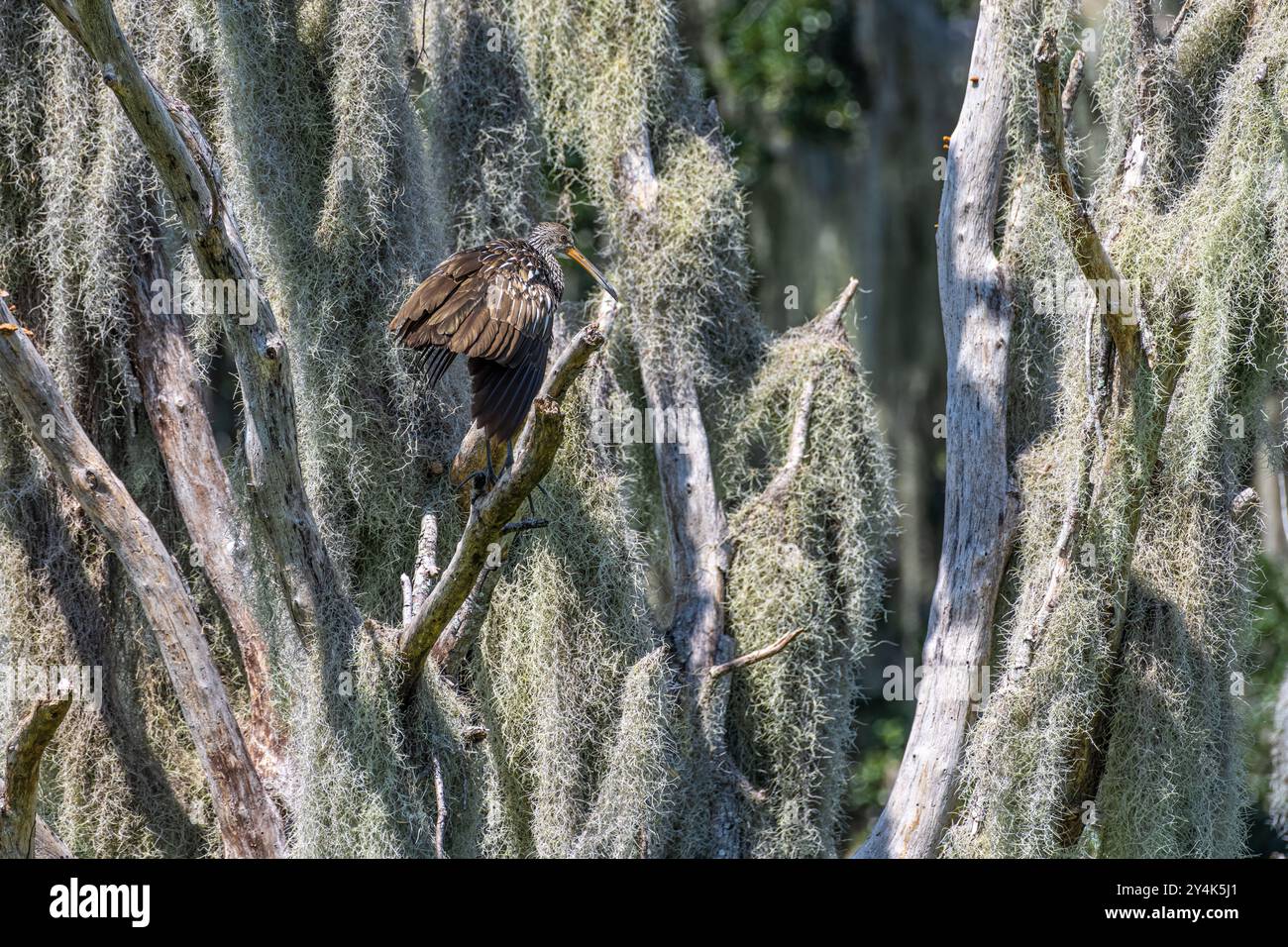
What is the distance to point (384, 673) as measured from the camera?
374 centimetres

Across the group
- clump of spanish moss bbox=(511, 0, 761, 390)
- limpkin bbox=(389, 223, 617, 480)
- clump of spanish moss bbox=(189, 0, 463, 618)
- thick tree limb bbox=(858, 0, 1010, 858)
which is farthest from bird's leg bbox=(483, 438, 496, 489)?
thick tree limb bbox=(858, 0, 1010, 858)

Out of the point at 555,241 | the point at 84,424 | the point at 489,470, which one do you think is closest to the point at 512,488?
the point at 489,470

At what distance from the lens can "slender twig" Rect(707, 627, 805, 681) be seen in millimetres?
4359

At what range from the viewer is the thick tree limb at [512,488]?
9.93 ft

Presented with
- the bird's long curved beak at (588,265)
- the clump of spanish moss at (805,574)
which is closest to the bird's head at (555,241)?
the bird's long curved beak at (588,265)

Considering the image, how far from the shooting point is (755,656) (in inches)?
174

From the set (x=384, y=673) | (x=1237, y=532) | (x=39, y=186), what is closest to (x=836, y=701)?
(x=1237, y=532)

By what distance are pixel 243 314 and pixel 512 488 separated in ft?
2.60

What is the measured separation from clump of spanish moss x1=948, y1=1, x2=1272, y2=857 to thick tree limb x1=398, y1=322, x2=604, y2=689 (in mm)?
1615

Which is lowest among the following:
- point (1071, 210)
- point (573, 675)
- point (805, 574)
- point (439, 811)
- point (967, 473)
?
point (439, 811)

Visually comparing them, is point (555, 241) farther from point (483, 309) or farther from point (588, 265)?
point (483, 309)

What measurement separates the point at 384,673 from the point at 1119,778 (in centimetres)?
212
